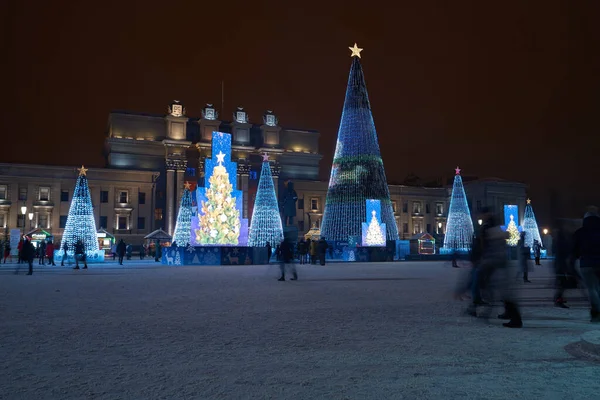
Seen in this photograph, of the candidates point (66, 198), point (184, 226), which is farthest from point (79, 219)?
point (66, 198)

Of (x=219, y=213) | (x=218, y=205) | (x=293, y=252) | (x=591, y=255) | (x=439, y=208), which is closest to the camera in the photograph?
(x=591, y=255)

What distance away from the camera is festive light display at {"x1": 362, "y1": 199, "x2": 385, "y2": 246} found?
110 ft

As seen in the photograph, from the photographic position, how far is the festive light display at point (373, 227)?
33469 millimetres

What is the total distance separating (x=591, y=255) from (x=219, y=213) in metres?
23.1

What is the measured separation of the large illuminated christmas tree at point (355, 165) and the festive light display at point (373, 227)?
1.32ft

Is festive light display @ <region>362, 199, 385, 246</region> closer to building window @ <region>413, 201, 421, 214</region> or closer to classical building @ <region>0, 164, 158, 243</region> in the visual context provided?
classical building @ <region>0, 164, 158, 243</region>

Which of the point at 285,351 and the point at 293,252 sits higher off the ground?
the point at 293,252

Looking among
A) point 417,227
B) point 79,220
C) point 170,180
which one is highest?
point 170,180

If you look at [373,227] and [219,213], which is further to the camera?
[373,227]

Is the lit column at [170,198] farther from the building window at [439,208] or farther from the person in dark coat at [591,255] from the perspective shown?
the person in dark coat at [591,255]

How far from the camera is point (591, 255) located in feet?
26.2

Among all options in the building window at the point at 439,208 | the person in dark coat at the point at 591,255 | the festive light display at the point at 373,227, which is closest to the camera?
the person in dark coat at the point at 591,255

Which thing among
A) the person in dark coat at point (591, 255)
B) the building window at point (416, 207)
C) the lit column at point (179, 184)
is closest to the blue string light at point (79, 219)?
the lit column at point (179, 184)

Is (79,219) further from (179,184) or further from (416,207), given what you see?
(416,207)
